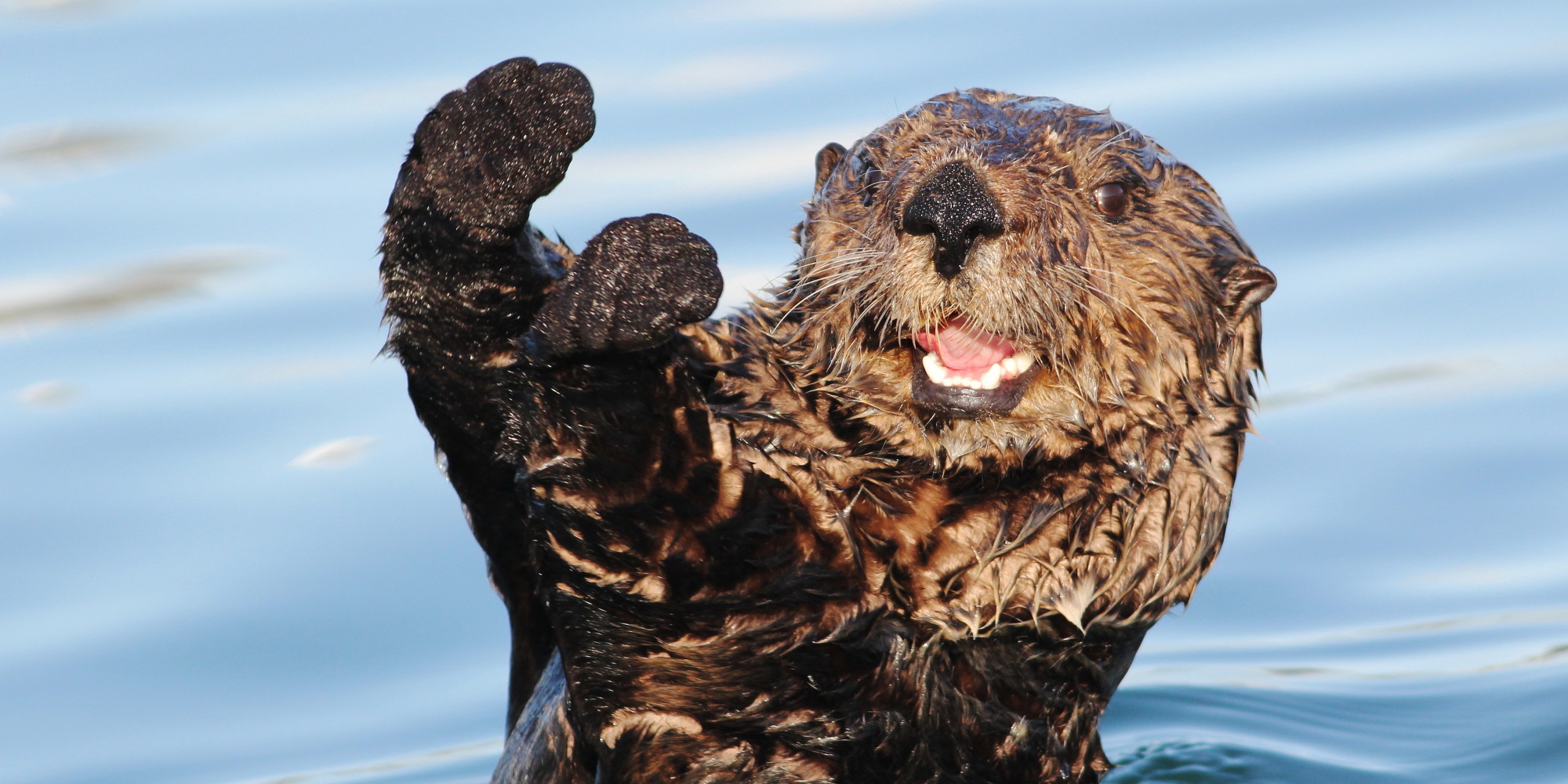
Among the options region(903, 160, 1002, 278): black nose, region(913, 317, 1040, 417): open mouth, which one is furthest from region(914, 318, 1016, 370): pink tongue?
region(903, 160, 1002, 278): black nose

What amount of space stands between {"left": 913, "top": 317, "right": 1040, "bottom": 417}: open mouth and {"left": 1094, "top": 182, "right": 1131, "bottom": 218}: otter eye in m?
0.39

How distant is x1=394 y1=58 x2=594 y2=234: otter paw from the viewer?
11.6 ft

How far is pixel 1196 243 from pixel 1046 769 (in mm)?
1058

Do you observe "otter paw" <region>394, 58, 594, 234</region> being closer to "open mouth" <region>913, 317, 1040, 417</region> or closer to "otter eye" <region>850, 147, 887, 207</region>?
"otter eye" <region>850, 147, 887, 207</region>

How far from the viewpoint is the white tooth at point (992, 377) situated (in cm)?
356

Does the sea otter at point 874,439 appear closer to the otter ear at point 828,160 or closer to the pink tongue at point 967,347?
the pink tongue at point 967,347

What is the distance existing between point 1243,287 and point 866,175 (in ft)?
2.50

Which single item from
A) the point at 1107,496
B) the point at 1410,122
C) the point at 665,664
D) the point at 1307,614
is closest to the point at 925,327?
the point at 1107,496

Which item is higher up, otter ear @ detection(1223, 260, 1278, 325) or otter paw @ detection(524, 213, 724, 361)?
otter ear @ detection(1223, 260, 1278, 325)

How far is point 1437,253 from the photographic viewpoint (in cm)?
773

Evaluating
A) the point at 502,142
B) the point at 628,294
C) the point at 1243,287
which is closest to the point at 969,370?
the point at 1243,287

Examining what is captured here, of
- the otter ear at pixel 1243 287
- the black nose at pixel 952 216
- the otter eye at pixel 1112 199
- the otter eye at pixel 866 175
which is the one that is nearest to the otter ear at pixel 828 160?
the otter eye at pixel 866 175

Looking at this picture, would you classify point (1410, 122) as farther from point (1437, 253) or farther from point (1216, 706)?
point (1216, 706)

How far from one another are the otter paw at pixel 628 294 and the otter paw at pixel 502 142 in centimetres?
34
